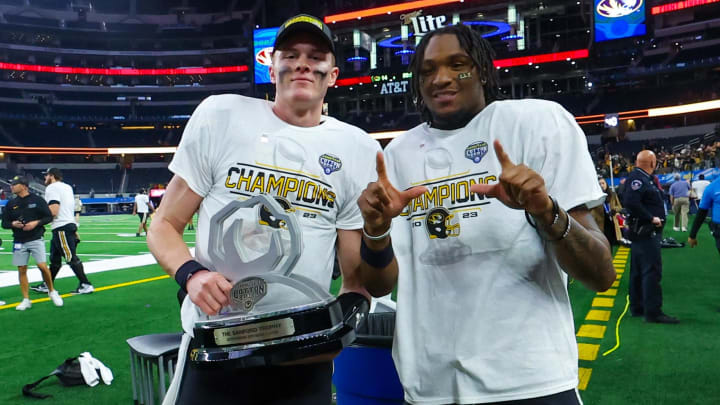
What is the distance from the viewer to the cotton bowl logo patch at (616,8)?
2896 cm

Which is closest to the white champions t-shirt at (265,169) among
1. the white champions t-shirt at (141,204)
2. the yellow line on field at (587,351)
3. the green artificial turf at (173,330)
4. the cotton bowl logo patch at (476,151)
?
the cotton bowl logo patch at (476,151)

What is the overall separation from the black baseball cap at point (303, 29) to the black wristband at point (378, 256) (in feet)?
2.60

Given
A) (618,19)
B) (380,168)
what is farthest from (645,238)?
(618,19)

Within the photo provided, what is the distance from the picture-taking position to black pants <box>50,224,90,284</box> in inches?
325

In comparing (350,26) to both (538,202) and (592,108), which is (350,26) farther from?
(538,202)

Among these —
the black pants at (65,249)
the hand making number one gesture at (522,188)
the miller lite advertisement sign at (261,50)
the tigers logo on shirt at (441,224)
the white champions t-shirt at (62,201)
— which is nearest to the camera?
the hand making number one gesture at (522,188)

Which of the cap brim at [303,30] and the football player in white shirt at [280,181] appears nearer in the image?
the football player in white shirt at [280,181]

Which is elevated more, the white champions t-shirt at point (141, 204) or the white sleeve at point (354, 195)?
the white sleeve at point (354, 195)

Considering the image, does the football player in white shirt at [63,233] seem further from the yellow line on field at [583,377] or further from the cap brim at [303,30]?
the cap brim at [303,30]

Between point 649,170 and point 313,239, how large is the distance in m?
6.05

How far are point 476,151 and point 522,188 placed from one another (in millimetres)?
341

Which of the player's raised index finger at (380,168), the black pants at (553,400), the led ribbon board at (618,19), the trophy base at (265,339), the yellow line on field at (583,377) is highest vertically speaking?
the led ribbon board at (618,19)

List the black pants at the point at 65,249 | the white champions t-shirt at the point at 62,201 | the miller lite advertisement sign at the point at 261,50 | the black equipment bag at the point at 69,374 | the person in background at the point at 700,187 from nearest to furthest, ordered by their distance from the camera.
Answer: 1. the black equipment bag at the point at 69,374
2. the black pants at the point at 65,249
3. the white champions t-shirt at the point at 62,201
4. the person in background at the point at 700,187
5. the miller lite advertisement sign at the point at 261,50

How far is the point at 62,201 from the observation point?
8.46 metres
